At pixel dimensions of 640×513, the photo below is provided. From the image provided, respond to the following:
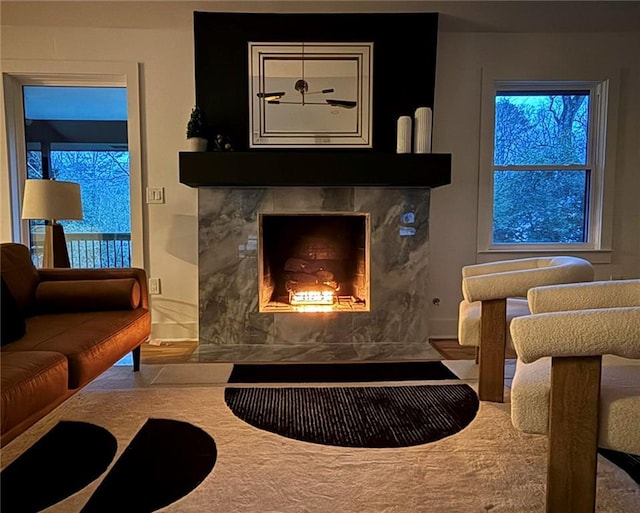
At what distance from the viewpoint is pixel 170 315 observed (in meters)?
3.35

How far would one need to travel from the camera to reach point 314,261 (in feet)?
11.1

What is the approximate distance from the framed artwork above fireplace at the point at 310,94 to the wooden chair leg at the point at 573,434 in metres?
2.25

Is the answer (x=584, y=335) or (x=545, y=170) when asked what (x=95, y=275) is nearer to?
(x=584, y=335)

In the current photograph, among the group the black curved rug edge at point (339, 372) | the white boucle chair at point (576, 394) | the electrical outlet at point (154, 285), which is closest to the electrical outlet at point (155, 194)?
the electrical outlet at point (154, 285)

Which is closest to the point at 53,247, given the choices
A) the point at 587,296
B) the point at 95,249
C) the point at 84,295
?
the point at 95,249

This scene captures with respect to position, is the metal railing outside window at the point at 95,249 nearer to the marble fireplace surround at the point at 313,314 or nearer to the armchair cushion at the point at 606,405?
the marble fireplace surround at the point at 313,314

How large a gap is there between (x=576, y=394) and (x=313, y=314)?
2.14m

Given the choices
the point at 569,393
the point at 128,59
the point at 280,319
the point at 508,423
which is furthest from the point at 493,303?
the point at 128,59

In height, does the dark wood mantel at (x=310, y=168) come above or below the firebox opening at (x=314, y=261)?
above

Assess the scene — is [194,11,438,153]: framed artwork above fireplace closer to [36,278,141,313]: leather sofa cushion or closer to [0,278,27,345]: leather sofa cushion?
[36,278,141,313]: leather sofa cushion

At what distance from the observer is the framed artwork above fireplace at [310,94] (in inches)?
118

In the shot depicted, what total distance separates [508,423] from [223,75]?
106 inches

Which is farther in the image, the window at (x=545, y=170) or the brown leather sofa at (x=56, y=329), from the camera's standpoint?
the window at (x=545, y=170)

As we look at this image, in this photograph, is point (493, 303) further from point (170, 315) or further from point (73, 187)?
point (73, 187)
